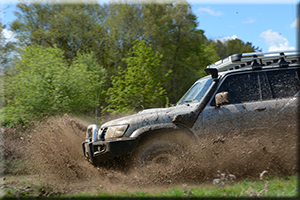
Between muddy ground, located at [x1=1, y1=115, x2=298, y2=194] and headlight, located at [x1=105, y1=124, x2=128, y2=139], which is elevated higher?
headlight, located at [x1=105, y1=124, x2=128, y2=139]

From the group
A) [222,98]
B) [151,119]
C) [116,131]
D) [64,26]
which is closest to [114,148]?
[116,131]

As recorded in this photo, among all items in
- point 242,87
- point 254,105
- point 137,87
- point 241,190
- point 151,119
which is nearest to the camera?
point 241,190

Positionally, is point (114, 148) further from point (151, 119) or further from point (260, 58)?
point (260, 58)

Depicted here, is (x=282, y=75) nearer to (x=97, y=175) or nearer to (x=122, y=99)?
(x=97, y=175)

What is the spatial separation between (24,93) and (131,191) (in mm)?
9512

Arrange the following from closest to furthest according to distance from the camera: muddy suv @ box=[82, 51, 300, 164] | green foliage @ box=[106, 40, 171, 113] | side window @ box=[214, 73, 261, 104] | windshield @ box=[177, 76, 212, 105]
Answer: muddy suv @ box=[82, 51, 300, 164]
side window @ box=[214, 73, 261, 104]
windshield @ box=[177, 76, 212, 105]
green foliage @ box=[106, 40, 171, 113]

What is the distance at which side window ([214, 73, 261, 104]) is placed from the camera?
16.3ft

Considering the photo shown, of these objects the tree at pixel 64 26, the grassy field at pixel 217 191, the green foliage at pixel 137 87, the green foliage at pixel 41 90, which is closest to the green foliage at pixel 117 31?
the tree at pixel 64 26

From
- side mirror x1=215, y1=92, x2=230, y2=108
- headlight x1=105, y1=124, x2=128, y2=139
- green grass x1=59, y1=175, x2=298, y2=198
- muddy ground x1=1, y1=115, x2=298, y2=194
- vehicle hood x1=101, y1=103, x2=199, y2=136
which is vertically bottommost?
green grass x1=59, y1=175, x2=298, y2=198

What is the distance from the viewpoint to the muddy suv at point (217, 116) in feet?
15.4

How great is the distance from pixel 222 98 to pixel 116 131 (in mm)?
1900

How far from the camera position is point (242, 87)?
199 inches

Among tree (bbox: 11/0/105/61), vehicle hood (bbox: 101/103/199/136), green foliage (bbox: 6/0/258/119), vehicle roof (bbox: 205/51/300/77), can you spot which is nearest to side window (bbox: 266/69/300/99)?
vehicle roof (bbox: 205/51/300/77)

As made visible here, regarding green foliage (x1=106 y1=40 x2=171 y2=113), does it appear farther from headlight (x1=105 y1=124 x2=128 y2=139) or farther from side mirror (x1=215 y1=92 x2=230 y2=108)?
side mirror (x1=215 y1=92 x2=230 y2=108)
